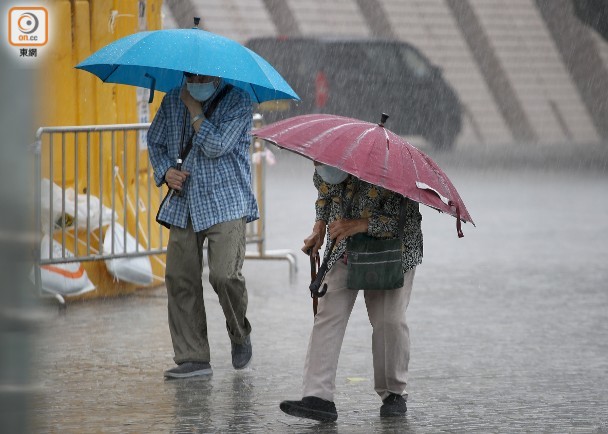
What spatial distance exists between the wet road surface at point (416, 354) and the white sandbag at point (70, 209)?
50cm

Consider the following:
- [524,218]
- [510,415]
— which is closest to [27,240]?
[510,415]

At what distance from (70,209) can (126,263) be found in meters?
0.53

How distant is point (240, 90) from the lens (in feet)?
20.4

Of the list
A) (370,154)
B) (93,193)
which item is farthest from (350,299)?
(93,193)

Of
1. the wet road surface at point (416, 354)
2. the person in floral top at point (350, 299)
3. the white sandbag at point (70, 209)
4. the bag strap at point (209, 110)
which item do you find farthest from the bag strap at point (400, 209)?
the white sandbag at point (70, 209)

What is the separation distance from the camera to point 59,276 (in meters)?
8.38

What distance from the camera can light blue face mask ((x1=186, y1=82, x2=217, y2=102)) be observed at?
611 cm

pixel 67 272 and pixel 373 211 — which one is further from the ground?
pixel 373 211

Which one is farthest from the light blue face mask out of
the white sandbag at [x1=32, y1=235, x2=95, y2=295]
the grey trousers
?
the white sandbag at [x1=32, y1=235, x2=95, y2=295]

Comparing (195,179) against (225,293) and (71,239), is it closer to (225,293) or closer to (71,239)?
(225,293)

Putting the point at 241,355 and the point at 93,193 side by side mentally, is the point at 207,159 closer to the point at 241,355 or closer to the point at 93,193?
the point at 241,355

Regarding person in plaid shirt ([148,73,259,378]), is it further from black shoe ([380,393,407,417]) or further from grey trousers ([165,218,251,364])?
black shoe ([380,393,407,417])

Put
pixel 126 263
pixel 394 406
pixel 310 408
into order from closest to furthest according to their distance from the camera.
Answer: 1. pixel 310 408
2. pixel 394 406
3. pixel 126 263

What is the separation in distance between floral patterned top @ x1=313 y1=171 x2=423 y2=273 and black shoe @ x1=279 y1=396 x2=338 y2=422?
526 mm
